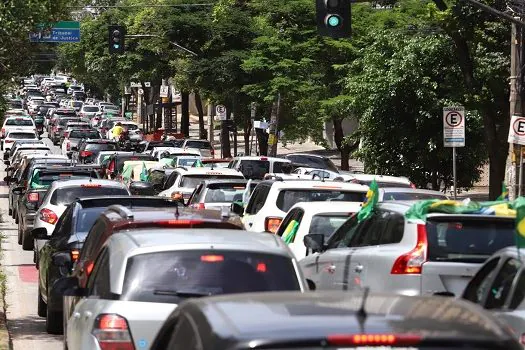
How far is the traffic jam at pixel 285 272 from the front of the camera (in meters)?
4.83

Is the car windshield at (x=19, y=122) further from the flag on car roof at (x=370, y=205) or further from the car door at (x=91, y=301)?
the car door at (x=91, y=301)

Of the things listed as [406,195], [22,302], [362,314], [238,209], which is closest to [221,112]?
[238,209]

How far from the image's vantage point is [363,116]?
37.2 m

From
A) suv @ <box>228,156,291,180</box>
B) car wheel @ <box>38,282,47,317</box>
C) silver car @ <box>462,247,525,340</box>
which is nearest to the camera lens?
silver car @ <box>462,247,525,340</box>

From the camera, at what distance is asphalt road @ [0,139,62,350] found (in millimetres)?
14391

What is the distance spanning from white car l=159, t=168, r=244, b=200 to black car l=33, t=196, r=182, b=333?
10573 mm

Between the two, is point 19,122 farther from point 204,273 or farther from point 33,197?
point 204,273

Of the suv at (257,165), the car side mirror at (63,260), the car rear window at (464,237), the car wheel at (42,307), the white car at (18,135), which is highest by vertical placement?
the car rear window at (464,237)

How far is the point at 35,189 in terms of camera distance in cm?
2664

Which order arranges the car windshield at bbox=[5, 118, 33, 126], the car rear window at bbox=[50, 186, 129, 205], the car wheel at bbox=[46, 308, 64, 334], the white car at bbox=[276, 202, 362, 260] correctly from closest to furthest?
the car wheel at bbox=[46, 308, 64, 334], the white car at bbox=[276, 202, 362, 260], the car rear window at bbox=[50, 186, 129, 205], the car windshield at bbox=[5, 118, 33, 126]

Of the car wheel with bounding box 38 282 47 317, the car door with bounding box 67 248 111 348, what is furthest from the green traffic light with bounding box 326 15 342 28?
the car door with bounding box 67 248 111 348

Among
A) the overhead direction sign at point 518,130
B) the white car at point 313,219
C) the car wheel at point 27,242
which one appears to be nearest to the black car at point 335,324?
the white car at point 313,219

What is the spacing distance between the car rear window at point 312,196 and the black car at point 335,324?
13.2 m

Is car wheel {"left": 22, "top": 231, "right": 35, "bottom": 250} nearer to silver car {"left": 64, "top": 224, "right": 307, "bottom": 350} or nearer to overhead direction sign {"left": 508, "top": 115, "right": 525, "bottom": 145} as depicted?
overhead direction sign {"left": 508, "top": 115, "right": 525, "bottom": 145}
